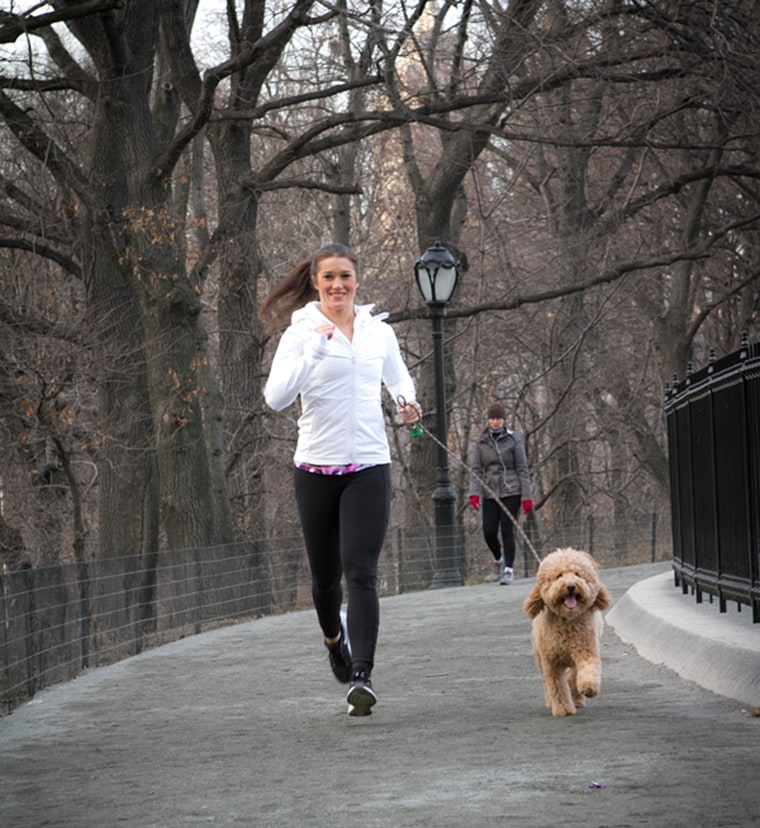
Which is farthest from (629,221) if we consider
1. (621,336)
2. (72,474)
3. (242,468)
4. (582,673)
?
(582,673)

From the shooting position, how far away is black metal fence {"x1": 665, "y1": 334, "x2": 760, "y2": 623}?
8.80 metres

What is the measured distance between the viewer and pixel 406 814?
529 cm

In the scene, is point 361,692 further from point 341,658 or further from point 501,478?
point 501,478

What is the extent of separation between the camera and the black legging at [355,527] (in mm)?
7707

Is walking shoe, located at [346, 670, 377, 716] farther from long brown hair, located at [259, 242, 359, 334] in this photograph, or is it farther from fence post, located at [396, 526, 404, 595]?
fence post, located at [396, 526, 404, 595]

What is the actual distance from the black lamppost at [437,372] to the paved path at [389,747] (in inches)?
320

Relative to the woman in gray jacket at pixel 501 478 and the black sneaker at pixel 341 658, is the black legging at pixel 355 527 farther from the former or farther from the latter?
the woman in gray jacket at pixel 501 478

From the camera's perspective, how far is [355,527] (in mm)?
7711

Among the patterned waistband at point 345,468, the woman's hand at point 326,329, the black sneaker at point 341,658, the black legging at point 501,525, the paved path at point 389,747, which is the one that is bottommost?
the paved path at point 389,747

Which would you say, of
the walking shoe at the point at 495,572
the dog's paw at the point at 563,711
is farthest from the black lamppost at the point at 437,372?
the dog's paw at the point at 563,711

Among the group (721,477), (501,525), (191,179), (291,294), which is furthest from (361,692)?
(191,179)

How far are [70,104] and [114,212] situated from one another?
2.74 m

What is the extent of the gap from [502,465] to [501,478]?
0.48ft

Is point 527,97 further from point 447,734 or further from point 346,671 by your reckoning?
point 447,734
